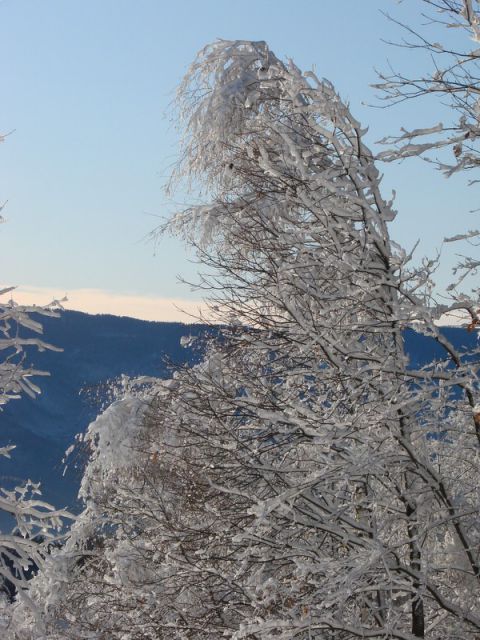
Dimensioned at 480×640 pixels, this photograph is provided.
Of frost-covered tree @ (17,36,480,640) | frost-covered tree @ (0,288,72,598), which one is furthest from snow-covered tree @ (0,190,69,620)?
frost-covered tree @ (17,36,480,640)

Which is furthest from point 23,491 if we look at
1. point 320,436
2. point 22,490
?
point 320,436

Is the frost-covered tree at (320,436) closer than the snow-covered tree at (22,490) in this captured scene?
No

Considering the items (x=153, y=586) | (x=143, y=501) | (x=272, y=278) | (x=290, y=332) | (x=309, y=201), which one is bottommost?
(x=153, y=586)

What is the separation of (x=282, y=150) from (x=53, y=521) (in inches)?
134

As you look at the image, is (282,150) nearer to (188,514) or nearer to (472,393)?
(472,393)

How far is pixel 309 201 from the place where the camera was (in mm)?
6434

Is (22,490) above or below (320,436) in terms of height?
below

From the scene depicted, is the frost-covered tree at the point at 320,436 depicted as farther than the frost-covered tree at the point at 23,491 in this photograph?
Yes

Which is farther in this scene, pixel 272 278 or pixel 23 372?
pixel 272 278

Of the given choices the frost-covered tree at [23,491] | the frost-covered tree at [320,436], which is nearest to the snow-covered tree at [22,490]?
the frost-covered tree at [23,491]

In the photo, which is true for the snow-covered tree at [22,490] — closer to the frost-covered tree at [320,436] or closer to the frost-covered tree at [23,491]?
the frost-covered tree at [23,491]

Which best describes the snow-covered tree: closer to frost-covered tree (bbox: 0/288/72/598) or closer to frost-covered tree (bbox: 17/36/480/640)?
frost-covered tree (bbox: 0/288/72/598)

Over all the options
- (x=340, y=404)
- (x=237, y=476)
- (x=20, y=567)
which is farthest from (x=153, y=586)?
(x=20, y=567)

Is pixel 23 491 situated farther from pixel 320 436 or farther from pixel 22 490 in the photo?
pixel 320 436
